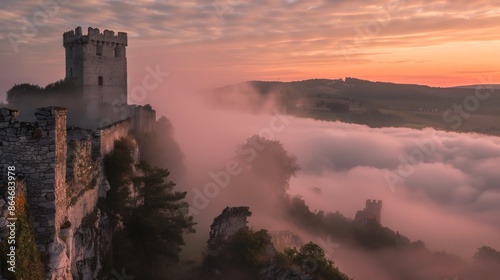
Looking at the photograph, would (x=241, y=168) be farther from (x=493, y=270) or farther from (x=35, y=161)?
(x=35, y=161)

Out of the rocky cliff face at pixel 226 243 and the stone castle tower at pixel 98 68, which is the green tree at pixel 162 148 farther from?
the rocky cliff face at pixel 226 243

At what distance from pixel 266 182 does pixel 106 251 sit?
153 ft

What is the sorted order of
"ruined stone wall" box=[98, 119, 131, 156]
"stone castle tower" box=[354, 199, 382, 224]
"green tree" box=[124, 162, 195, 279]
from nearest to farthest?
"ruined stone wall" box=[98, 119, 131, 156]
"green tree" box=[124, 162, 195, 279]
"stone castle tower" box=[354, 199, 382, 224]

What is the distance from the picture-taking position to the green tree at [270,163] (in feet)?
231

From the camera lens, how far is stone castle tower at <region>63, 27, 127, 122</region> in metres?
46.9

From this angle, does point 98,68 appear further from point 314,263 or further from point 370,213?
point 370,213

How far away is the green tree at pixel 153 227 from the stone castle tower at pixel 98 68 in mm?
21560

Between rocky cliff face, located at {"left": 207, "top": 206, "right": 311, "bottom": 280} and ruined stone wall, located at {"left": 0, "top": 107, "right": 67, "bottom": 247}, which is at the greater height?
ruined stone wall, located at {"left": 0, "top": 107, "right": 67, "bottom": 247}

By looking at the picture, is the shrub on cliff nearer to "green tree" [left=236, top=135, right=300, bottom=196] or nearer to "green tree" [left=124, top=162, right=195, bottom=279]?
"green tree" [left=124, top=162, right=195, bottom=279]

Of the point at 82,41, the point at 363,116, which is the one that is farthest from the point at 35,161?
the point at 363,116

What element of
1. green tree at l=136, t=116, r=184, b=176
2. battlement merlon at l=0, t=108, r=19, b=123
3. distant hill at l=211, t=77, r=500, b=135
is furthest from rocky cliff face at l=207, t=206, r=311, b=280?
distant hill at l=211, t=77, r=500, b=135

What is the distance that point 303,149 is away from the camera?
17838 cm

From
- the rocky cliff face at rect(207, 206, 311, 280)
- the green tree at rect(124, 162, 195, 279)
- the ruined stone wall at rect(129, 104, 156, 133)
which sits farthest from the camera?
the ruined stone wall at rect(129, 104, 156, 133)

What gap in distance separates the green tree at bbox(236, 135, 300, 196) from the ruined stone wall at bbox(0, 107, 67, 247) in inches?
2217
